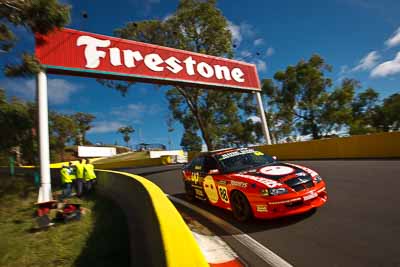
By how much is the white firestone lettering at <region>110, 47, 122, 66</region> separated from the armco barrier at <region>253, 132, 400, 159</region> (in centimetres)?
1169

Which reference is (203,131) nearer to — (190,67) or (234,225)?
(190,67)

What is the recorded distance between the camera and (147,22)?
86.1 feet

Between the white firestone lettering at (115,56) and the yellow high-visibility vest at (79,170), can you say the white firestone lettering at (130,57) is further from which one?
the yellow high-visibility vest at (79,170)

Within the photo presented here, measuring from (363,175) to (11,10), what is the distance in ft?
36.0

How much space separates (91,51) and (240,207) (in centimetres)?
Answer: 1123

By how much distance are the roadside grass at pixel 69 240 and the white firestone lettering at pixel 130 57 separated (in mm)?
7882

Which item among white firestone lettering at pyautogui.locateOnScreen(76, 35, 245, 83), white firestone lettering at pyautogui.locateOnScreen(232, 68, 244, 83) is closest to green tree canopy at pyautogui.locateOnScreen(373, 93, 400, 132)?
white firestone lettering at pyautogui.locateOnScreen(232, 68, 244, 83)

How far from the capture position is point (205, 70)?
17609 millimetres

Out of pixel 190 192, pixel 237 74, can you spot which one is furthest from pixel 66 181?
pixel 237 74

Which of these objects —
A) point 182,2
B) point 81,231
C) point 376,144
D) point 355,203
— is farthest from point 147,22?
point 355,203

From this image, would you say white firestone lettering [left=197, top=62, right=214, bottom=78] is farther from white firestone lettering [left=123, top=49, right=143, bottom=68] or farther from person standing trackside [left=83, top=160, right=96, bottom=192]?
person standing trackside [left=83, top=160, right=96, bottom=192]

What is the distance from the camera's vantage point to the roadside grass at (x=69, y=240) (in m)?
4.77

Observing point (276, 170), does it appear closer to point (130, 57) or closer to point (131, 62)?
point (131, 62)

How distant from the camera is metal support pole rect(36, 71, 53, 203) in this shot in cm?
990
